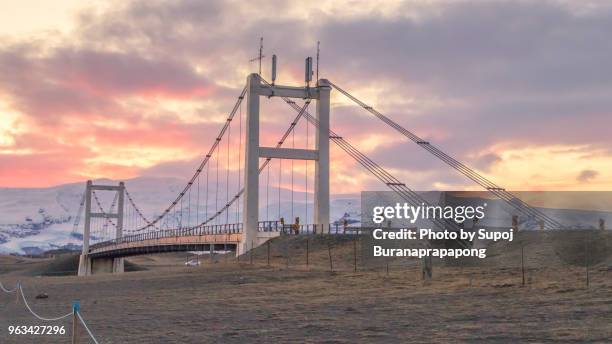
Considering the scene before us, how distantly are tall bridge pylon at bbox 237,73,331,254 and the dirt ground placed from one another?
20870 mm

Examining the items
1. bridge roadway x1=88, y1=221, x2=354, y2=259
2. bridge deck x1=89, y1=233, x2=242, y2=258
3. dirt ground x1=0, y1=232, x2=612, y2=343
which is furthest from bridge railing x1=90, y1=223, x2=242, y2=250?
dirt ground x1=0, y1=232, x2=612, y2=343

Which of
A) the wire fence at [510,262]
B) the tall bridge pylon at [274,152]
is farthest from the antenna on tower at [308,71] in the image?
Result: the wire fence at [510,262]

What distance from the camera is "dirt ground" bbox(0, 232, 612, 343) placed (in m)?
17.7

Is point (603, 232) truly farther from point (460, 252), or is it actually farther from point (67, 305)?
point (67, 305)

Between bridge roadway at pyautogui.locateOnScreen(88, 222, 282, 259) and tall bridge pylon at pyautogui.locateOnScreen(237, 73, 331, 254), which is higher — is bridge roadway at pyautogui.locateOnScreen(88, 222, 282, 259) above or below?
below

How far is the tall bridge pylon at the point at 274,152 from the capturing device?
59750 mm

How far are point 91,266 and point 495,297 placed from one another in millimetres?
106232

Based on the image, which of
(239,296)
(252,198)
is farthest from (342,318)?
(252,198)

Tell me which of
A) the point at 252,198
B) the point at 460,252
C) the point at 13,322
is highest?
the point at 252,198

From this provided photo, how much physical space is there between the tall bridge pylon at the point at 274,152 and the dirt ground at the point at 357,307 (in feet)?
68.5

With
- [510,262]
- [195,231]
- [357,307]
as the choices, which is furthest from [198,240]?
[357,307]

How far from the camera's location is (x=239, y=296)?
2914cm

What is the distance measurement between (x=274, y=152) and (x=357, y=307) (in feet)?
127

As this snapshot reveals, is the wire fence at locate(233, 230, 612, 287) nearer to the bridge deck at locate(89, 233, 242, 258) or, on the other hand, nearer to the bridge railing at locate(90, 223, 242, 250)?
the bridge deck at locate(89, 233, 242, 258)
